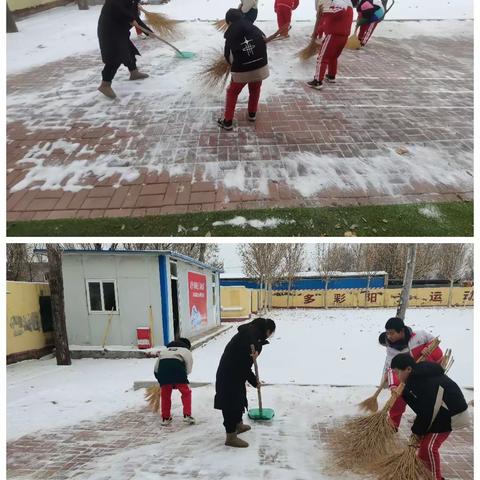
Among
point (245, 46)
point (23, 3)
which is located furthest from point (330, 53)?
point (23, 3)

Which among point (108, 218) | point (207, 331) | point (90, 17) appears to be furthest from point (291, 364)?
point (90, 17)

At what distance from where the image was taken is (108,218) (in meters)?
4.54

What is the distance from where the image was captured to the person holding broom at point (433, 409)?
304cm

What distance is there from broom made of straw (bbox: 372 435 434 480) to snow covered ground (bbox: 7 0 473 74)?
9859 mm

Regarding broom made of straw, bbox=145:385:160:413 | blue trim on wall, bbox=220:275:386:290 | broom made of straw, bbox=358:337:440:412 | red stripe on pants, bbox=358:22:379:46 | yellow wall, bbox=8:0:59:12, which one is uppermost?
yellow wall, bbox=8:0:59:12

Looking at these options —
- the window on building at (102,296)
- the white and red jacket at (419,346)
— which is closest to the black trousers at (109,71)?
the window on building at (102,296)

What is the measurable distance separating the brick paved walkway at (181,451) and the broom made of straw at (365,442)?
16 cm

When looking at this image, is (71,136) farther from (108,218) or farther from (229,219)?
(229,219)

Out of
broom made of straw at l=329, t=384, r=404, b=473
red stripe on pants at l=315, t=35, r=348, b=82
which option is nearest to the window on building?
red stripe on pants at l=315, t=35, r=348, b=82

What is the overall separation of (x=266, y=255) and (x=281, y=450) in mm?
17578

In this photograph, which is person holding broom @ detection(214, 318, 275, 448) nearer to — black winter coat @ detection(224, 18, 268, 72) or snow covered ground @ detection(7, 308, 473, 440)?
snow covered ground @ detection(7, 308, 473, 440)

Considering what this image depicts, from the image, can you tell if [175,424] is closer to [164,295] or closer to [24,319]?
[164,295]

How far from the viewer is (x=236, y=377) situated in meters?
3.86

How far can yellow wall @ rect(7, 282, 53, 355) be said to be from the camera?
8.71 meters
